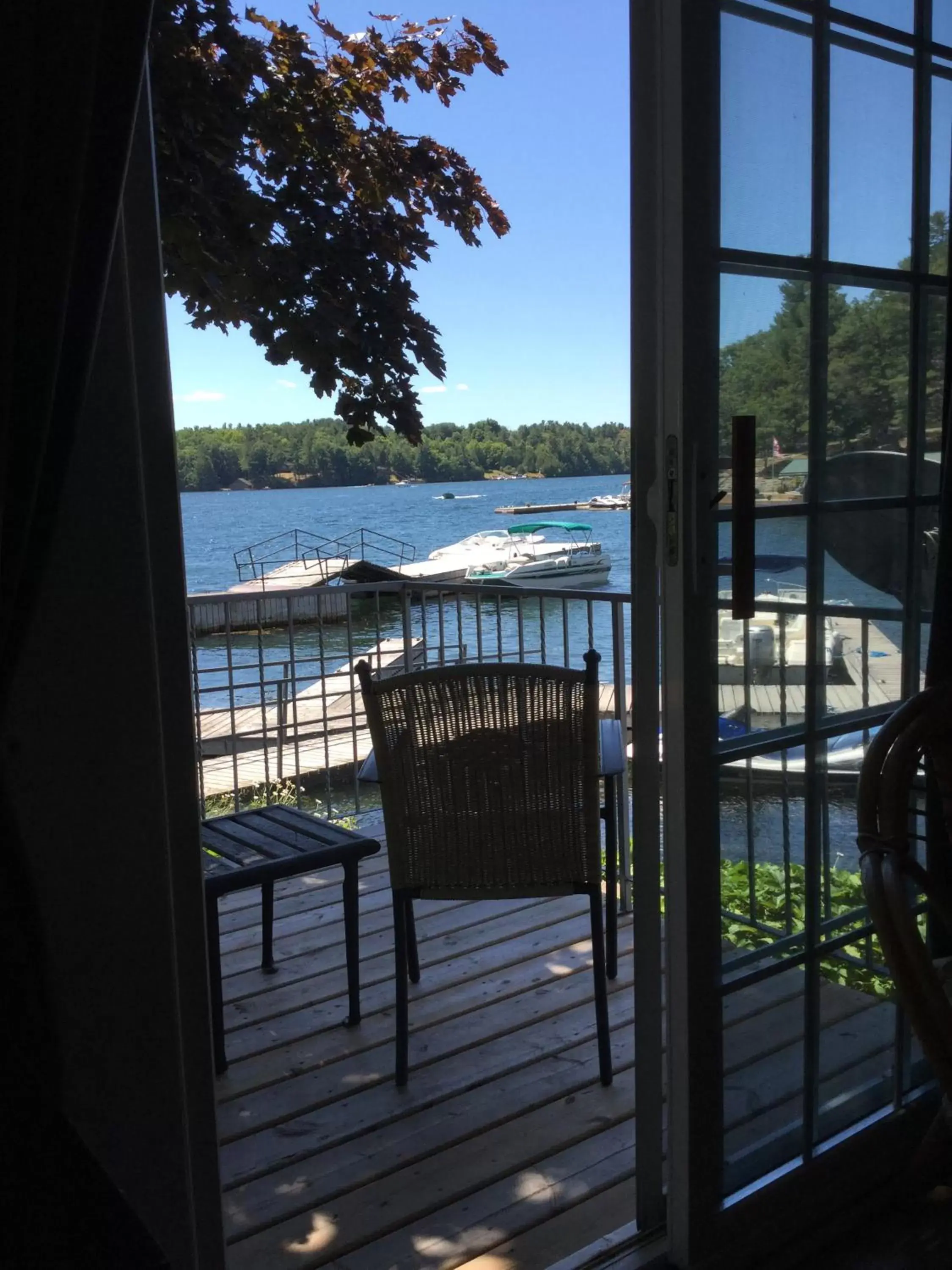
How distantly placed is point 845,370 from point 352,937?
5.46ft

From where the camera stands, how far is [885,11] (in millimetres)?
1586

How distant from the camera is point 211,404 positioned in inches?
774

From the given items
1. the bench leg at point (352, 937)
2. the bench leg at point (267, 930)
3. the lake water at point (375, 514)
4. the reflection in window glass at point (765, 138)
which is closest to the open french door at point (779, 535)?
the reflection in window glass at point (765, 138)

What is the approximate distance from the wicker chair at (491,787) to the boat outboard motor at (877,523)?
0.65 meters

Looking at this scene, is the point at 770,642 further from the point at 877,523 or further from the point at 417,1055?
the point at 417,1055

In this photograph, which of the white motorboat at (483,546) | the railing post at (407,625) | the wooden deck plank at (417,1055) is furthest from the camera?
the white motorboat at (483,546)

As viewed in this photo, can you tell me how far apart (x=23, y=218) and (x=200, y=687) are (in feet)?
10.8

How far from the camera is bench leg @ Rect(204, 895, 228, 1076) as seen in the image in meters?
2.24

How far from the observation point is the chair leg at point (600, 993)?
2.24 m

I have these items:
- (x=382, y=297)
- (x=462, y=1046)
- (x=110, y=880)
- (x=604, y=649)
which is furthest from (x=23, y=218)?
(x=604, y=649)

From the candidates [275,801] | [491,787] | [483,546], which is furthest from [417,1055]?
[483,546]

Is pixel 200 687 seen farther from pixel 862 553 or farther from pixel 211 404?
pixel 211 404

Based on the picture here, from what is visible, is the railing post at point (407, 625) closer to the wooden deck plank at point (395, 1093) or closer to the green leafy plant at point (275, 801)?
the green leafy plant at point (275, 801)

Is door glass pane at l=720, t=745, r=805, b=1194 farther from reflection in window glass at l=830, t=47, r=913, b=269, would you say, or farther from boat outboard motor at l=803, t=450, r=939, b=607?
reflection in window glass at l=830, t=47, r=913, b=269
